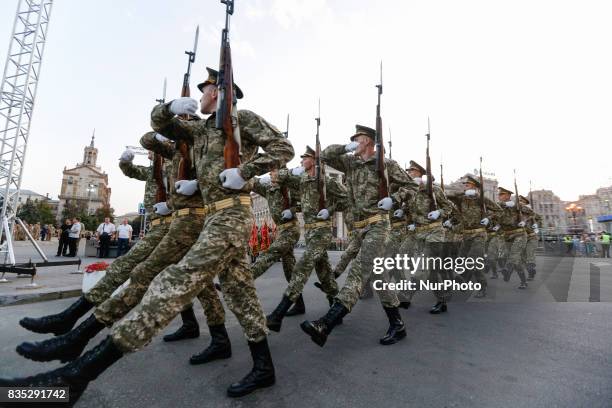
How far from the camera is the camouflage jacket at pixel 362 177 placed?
413 cm

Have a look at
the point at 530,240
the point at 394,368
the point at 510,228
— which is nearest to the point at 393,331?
the point at 394,368

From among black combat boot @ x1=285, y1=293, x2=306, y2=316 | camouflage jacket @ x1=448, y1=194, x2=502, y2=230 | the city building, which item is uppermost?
the city building

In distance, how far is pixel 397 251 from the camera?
6.26 metres

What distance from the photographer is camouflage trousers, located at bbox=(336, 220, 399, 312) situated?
3283mm

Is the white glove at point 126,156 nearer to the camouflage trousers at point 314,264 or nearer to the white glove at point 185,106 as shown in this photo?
the white glove at point 185,106

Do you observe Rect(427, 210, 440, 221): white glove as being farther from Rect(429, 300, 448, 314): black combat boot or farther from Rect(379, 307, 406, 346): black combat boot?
Rect(379, 307, 406, 346): black combat boot

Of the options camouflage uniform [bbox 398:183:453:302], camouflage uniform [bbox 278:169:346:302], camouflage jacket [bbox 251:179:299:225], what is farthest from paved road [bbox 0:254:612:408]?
camouflage uniform [bbox 398:183:453:302]

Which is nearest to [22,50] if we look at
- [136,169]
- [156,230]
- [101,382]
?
[136,169]

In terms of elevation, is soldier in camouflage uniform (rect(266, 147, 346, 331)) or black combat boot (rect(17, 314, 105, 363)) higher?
soldier in camouflage uniform (rect(266, 147, 346, 331))

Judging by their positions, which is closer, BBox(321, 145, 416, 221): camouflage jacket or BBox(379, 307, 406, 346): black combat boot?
BBox(379, 307, 406, 346): black combat boot

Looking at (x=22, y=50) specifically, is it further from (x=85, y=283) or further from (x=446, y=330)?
(x=446, y=330)

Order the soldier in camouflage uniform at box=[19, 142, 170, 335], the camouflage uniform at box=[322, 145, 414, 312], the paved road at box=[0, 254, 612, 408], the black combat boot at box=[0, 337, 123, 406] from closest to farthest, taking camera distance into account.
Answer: the black combat boot at box=[0, 337, 123, 406], the paved road at box=[0, 254, 612, 408], the soldier in camouflage uniform at box=[19, 142, 170, 335], the camouflage uniform at box=[322, 145, 414, 312]

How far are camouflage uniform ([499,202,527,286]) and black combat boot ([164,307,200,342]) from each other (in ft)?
25.1

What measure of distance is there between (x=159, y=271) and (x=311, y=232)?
7.14ft
